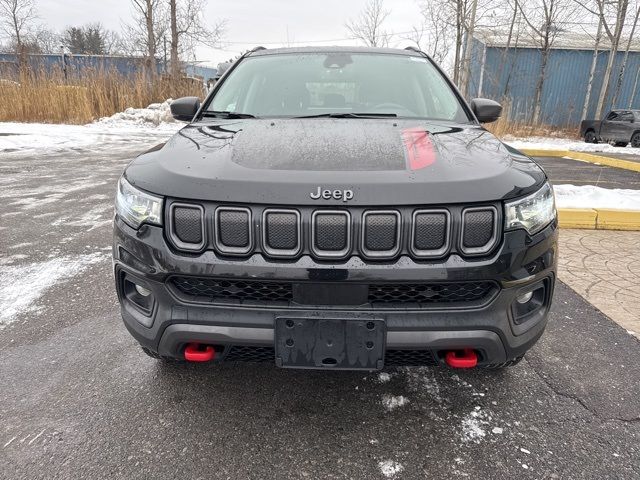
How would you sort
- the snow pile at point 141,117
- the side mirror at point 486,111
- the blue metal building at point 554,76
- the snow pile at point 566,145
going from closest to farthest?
the side mirror at point 486,111 < the snow pile at point 566,145 < the snow pile at point 141,117 < the blue metal building at point 554,76

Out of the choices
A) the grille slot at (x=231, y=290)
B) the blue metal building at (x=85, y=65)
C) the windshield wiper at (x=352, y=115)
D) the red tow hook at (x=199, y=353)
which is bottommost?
the red tow hook at (x=199, y=353)

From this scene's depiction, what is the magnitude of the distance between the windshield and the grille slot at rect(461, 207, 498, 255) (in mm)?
1180

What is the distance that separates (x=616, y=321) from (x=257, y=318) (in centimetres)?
248

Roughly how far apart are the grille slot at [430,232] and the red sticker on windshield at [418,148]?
224mm

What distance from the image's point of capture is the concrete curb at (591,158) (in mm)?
9742

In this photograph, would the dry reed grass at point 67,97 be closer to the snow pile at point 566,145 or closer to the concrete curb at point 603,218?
the snow pile at point 566,145

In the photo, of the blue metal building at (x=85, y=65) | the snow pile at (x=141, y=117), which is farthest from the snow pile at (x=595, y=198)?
the blue metal building at (x=85, y=65)

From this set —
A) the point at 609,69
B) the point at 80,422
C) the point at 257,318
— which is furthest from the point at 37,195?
the point at 609,69

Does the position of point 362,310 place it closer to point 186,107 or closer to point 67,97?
point 186,107

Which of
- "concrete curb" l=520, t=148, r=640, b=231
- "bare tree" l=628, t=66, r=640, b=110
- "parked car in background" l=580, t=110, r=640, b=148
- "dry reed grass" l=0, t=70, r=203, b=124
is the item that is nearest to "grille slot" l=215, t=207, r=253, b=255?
"concrete curb" l=520, t=148, r=640, b=231

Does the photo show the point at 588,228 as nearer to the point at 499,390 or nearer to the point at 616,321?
the point at 616,321

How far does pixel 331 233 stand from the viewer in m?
1.57

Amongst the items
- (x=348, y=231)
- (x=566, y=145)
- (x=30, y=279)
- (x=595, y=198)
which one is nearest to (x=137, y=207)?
(x=348, y=231)

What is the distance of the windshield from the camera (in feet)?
8.82
